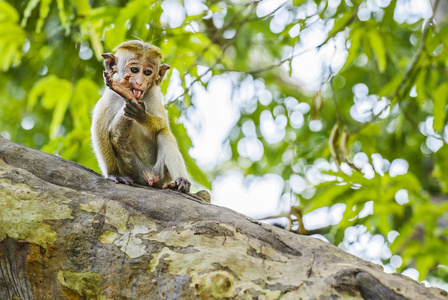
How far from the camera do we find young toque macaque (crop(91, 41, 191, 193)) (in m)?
5.39

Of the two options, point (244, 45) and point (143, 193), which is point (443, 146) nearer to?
point (143, 193)

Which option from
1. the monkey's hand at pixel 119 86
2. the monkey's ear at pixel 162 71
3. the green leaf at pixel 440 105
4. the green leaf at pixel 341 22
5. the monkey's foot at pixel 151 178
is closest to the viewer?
the monkey's hand at pixel 119 86

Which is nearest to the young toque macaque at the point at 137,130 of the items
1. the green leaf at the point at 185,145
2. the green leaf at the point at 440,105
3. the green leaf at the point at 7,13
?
the green leaf at the point at 185,145

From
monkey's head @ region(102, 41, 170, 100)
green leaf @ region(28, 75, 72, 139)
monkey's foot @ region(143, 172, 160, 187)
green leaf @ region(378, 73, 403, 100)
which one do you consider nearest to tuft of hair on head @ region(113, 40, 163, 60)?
monkey's head @ region(102, 41, 170, 100)

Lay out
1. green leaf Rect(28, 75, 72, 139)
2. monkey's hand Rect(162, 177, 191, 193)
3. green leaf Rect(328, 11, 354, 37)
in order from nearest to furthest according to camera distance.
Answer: monkey's hand Rect(162, 177, 191, 193) < green leaf Rect(328, 11, 354, 37) < green leaf Rect(28, 75, 72, 139)

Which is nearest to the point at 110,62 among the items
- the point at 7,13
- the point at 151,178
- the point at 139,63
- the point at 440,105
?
the point at 139,63

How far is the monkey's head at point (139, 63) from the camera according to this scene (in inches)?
212

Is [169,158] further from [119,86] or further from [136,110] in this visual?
[119,86]

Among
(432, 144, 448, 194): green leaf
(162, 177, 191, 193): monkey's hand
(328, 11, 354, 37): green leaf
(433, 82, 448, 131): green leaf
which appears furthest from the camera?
(432, 144, 448, 194): green leaf

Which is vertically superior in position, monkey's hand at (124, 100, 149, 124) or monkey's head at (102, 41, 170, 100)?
monkey's head at (102, 41, 170, 100)

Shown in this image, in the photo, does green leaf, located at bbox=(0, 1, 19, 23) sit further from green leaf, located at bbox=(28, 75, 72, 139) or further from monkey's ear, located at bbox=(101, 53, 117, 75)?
monkey's ear, located at bbox=(101, 53, 117, 75)

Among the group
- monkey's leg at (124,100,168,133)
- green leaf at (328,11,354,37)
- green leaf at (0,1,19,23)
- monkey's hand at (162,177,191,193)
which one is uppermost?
green leaf at (328,11,354,37)

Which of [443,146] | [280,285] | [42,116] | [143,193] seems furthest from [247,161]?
[280,285]

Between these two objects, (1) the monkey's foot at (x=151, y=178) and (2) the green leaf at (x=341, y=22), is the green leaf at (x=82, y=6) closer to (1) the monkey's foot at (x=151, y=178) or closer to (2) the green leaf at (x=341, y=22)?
(1) the monkey's foot at (x=151, y=178)
